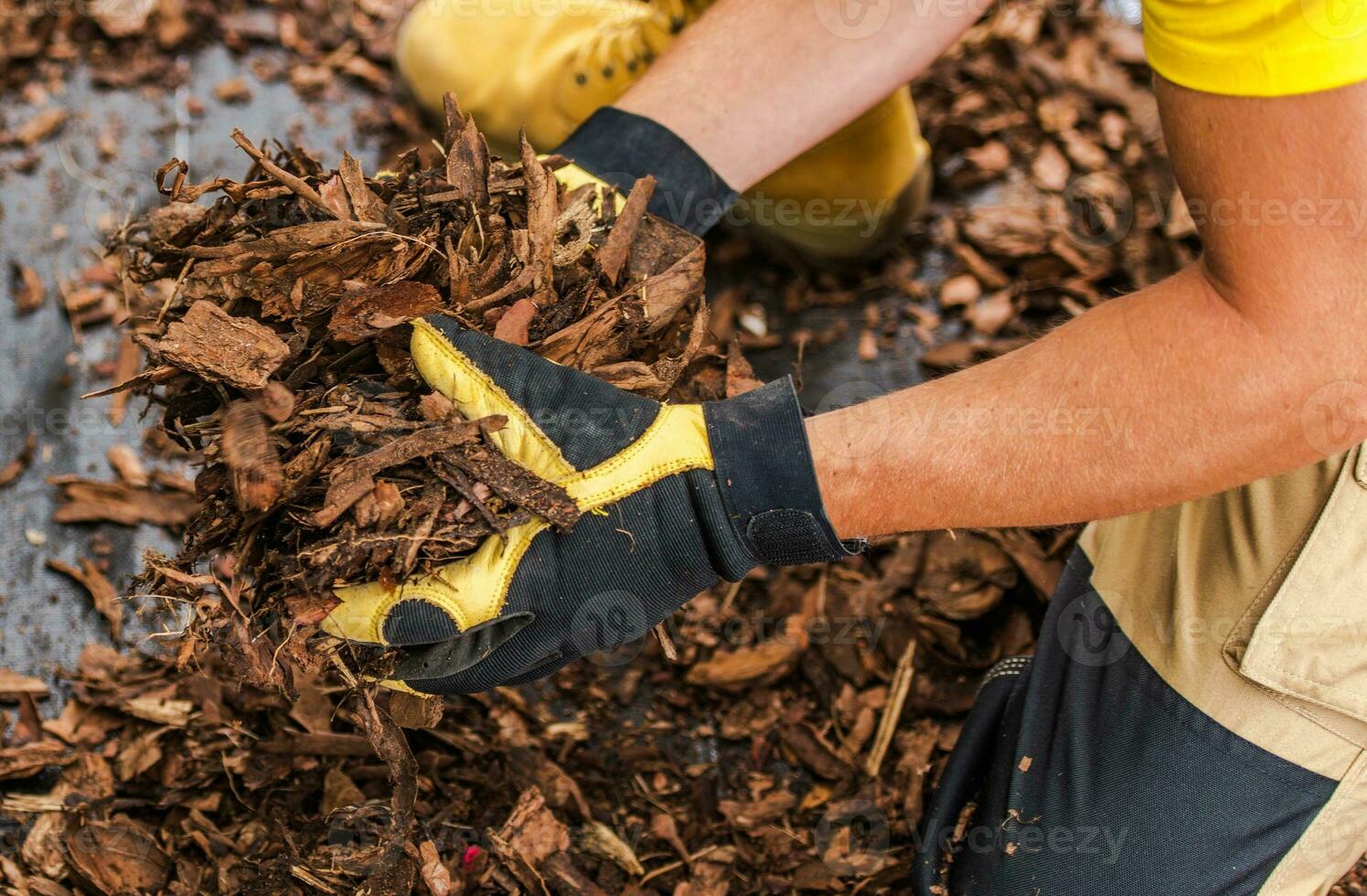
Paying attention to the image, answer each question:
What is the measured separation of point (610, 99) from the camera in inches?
105

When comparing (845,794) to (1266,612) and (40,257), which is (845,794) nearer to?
(1266,612)

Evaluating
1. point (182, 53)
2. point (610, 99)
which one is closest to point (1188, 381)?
point (610, 99)

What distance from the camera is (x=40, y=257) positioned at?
263 centimetres

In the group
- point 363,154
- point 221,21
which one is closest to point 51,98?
point 221,21

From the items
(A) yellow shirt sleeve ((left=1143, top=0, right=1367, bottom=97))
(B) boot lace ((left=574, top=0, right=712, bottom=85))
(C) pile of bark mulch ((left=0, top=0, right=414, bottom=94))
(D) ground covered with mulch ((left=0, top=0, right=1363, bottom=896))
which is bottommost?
(D) ground covered with mulch ((left=0, top=0, right=1363, bottom=896))

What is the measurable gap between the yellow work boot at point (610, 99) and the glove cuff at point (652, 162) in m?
0.66

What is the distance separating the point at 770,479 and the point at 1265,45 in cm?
81

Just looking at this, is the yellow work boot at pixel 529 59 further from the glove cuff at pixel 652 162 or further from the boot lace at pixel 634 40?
the glove cuff at pixel 652 162

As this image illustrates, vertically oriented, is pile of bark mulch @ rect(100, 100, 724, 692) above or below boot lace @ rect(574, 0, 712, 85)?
below

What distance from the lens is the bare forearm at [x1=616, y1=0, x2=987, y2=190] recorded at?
2027mm

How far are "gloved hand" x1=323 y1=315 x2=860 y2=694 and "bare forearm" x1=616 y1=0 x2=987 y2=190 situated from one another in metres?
0.76

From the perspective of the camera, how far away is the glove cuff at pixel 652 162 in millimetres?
1952

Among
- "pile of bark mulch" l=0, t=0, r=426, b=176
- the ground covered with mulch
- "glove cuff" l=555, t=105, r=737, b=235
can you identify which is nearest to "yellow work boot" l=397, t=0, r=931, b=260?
the ground covered with mulch

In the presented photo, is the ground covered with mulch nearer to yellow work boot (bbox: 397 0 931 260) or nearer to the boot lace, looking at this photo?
yellow work boot (bbox: 397 0 931 260)
